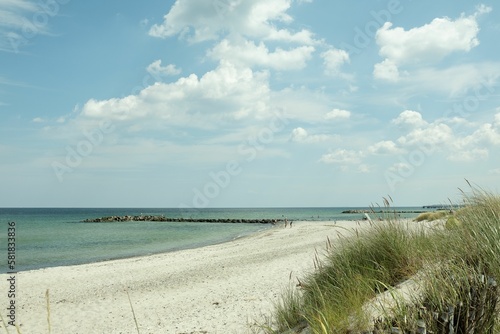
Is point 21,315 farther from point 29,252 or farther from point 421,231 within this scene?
point 29,252

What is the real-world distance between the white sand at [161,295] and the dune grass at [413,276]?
0.59 metres

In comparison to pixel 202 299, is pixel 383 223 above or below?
above

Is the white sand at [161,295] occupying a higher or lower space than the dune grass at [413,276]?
lower

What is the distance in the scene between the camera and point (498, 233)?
16.6 ft

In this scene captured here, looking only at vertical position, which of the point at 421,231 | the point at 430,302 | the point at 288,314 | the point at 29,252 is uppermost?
the point at 421,231

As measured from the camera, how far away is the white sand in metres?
8.95

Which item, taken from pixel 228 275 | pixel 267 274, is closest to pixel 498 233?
pixel 267 274

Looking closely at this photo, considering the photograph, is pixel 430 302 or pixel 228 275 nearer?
pixel 430 302

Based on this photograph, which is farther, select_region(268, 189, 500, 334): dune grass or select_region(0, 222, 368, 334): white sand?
select_region(0, 222, 368, 334): white sand

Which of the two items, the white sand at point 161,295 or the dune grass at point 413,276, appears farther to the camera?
the white sand at point 161,295

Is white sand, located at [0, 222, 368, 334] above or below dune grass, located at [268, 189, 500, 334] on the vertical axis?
below

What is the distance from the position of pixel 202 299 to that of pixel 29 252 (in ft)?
78.2

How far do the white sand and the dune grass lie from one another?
595 millimetres

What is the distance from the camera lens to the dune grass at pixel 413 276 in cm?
343
